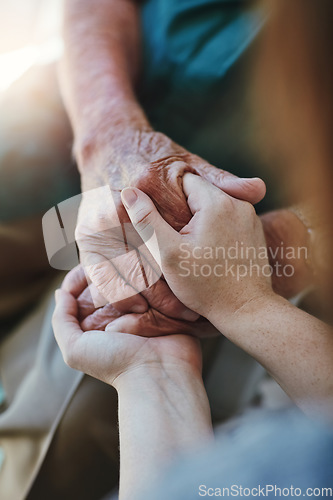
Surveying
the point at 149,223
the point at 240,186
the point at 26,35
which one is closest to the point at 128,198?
the point at 149,223

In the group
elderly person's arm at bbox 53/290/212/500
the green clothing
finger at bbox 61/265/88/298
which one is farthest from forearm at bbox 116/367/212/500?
the green clothing

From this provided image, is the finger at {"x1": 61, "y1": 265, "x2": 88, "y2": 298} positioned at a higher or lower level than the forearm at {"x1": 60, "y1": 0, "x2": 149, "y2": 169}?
lower

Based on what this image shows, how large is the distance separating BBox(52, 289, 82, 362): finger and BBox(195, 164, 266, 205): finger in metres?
0.27

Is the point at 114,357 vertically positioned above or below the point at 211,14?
below

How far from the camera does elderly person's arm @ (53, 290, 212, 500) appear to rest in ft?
1.51

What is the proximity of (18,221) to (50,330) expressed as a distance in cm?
22

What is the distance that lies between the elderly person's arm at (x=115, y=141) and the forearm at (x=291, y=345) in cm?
9

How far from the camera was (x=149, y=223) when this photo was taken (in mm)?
536

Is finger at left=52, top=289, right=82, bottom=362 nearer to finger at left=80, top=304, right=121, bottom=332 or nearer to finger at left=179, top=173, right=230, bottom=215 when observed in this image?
finger at left=80, top=304, right=121, bottom=332

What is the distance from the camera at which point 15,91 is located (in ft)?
2.70

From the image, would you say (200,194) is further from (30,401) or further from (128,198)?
(30,401)

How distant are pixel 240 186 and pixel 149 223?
0.14m

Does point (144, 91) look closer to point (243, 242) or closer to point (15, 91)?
point (15, 91)

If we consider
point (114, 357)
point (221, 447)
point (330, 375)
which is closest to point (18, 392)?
point (114, 357)
